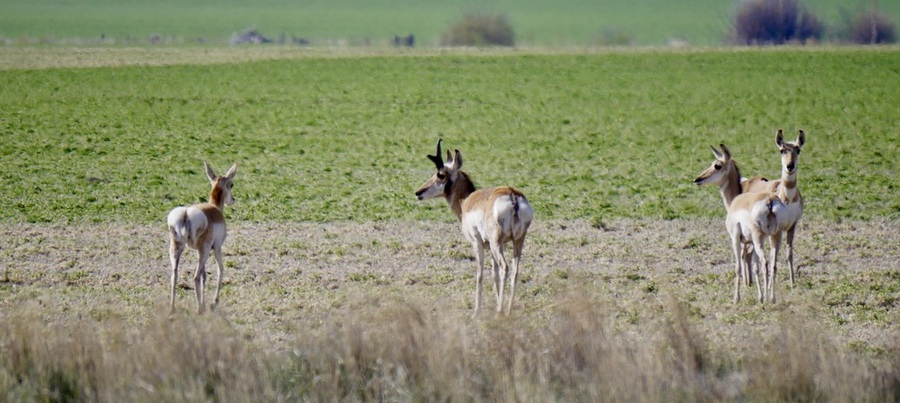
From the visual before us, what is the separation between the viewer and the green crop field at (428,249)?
28.5 feet

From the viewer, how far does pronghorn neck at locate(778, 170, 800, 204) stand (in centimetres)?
1262

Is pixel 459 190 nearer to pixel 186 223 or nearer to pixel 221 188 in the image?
pixel 221 188

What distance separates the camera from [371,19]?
139125 mm

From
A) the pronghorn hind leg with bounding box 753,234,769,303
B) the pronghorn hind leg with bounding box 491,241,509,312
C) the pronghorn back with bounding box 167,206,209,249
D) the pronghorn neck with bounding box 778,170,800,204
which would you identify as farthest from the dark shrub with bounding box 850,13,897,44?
the pronghorn back with bounding box 167,206,209,249

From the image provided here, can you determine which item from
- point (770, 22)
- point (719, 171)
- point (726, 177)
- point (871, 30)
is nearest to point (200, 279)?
point (719, 171)

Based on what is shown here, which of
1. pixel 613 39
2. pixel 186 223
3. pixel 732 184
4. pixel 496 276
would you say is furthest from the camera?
pixel 613 39

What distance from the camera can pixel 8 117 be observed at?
31812 mm

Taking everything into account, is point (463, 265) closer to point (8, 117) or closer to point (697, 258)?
point (697, 258)

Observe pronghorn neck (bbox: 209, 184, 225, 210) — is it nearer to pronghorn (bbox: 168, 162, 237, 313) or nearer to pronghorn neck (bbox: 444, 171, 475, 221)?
pronghorn (bbox: 168, 162, 237, 313)

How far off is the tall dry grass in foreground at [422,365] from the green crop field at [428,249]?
0.02m

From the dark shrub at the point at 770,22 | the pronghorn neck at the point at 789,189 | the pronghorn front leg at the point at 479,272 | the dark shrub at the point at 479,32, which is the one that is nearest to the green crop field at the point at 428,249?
the pronghorn front leg at the point at 479,272

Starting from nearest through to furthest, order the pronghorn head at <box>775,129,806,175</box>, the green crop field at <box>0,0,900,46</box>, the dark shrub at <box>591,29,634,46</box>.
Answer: the pronghorn head at <box>775,129,806,175</box>
the dark shrub at <box>591,29,634,46</box>
the green crop field at <box>0,0,900,46</box>

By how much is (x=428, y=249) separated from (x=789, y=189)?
472cm

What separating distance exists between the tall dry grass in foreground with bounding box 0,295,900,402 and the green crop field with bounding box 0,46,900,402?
22mm
